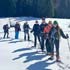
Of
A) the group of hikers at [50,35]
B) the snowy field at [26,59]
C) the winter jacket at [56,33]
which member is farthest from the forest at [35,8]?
the winter jacket at [56,33]

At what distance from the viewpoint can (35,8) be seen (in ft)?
201

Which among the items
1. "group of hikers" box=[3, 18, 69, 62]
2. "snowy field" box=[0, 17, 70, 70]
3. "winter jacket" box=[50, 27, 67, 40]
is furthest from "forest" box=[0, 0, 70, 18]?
"winter jacket" box=[50, 27, 67, 40]

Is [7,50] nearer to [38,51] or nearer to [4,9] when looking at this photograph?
[38,51]

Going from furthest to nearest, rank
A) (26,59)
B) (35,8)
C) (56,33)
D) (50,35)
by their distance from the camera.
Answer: (35,8)
(26,59)
(50,35)
(56,33)

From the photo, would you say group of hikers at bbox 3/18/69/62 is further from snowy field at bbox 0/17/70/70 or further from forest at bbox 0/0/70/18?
forest at bbox 0/0/70/18

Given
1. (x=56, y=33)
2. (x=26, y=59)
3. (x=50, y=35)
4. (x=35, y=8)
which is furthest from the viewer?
(x=35, y=8)

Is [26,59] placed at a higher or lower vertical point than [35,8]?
lower

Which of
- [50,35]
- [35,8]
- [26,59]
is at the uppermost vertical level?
[35,8]

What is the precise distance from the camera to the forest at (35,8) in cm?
6038

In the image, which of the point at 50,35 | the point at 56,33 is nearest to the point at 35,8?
the point at 50,35

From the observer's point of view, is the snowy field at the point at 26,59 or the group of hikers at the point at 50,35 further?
the group of hikers at the point at 50,35

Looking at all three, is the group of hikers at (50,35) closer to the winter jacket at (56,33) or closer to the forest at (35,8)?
the winter jacket at (56,33)

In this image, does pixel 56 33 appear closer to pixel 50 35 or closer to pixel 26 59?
pixel 50 35

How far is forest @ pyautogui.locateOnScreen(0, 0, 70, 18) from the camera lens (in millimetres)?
60375
